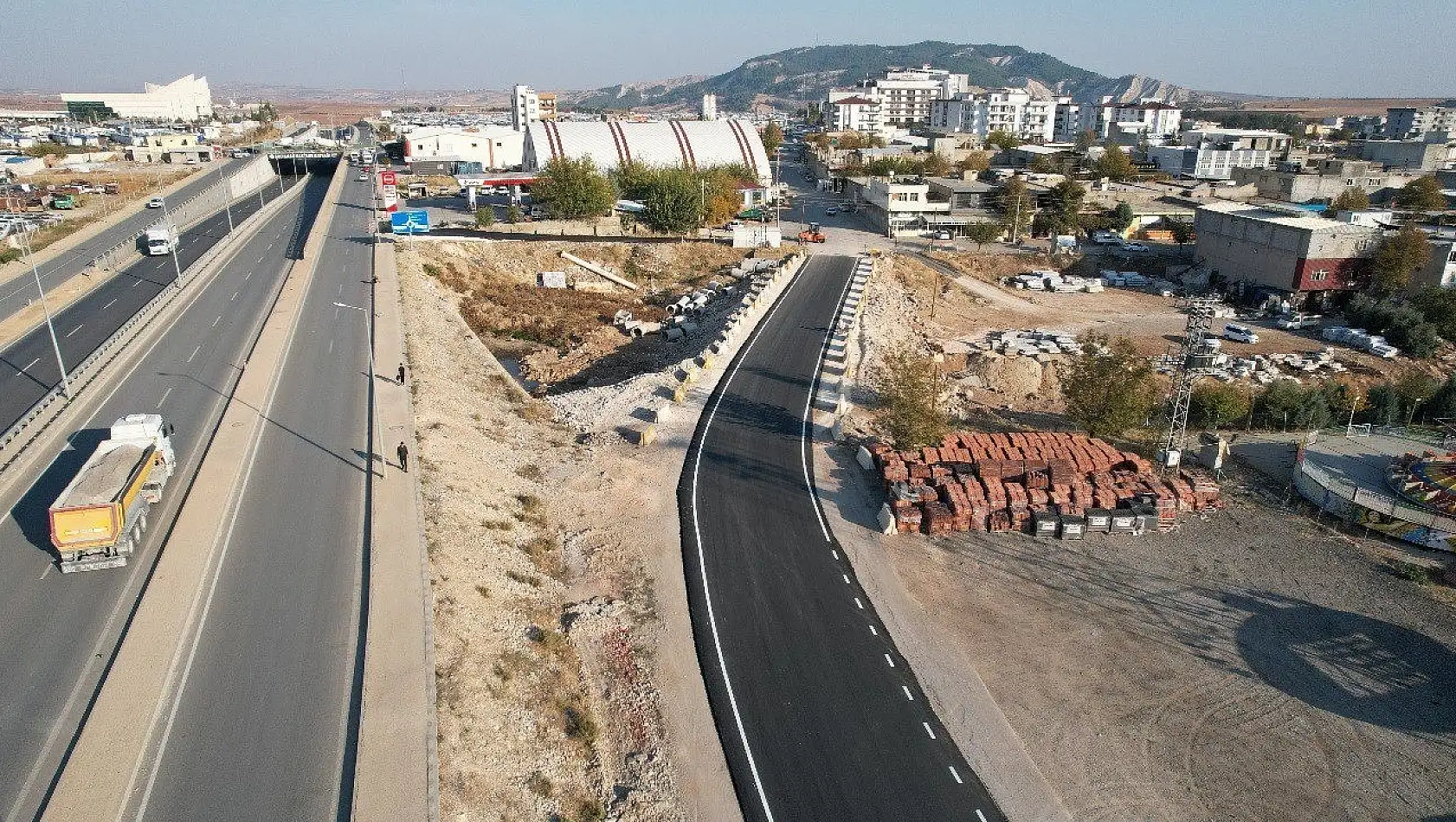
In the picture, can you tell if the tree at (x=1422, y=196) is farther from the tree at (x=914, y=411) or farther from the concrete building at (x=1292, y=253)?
the tree at (x=914, y=411)

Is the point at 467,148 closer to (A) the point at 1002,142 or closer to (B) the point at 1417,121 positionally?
(A) the point at 1002,142

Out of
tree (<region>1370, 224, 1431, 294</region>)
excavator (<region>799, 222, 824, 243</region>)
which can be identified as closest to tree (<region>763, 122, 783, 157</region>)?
excavator (<region>799, 222, 824, 243</region>)

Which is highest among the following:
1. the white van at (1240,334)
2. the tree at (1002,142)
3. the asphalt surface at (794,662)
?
the tree at (1002,142)

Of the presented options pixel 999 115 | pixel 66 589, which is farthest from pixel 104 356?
pixel 999 115

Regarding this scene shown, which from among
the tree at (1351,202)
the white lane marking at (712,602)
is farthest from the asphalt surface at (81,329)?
the tree at (1351,202)

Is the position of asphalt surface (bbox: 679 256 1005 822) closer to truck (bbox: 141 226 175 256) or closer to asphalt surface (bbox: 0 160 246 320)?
asphalt surface (bbox: 0 160 246 320)

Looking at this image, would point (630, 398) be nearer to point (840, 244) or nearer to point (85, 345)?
point (85, 345)
